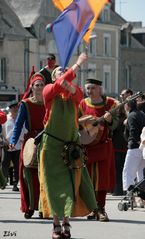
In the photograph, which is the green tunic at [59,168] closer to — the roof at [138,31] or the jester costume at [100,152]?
the jester costume at [100,152]

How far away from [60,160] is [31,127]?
1791mm

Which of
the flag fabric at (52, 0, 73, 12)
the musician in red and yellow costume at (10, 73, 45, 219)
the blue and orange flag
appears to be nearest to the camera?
the blue and orange flag

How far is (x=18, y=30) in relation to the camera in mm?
56344

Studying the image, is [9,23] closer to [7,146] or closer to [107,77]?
[107,77]

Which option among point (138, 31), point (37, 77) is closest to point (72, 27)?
point (37, 77)

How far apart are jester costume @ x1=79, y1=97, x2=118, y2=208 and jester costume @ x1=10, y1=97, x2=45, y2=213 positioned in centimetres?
58

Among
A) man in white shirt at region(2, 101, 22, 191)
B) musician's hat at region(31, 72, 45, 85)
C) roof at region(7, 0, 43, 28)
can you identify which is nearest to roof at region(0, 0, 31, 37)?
roof at region(7, 0, 43, 28)

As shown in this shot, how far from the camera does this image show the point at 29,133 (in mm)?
11344

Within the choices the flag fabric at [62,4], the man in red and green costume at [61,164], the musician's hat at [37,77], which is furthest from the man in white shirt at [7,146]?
the flag fabric at [62,4]

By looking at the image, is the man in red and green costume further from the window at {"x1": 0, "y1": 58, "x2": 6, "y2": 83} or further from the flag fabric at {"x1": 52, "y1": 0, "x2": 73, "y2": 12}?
the window at {"x1": 0, "y1": 58, "x2": 6, "y2": 83}

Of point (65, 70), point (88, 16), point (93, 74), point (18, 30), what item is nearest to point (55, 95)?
point (65, 70)

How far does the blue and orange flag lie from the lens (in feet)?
30.4

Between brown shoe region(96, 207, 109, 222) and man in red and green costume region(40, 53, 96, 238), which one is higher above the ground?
man in red and green costume region(40, 53, 96, 238)

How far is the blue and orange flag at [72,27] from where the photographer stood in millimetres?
9258
